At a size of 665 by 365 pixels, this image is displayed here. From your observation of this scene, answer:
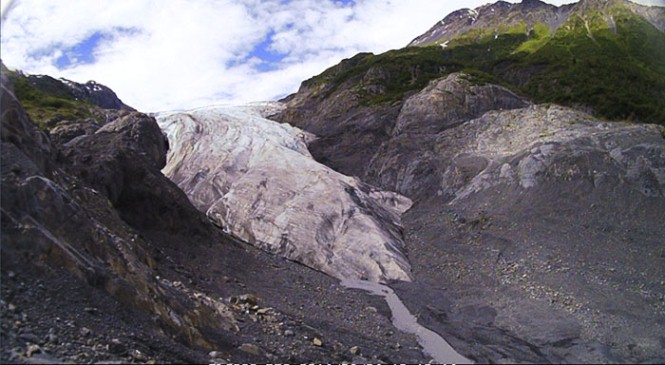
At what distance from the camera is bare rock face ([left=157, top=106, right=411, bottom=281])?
31000mm

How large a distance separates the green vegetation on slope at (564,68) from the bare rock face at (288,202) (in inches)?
846

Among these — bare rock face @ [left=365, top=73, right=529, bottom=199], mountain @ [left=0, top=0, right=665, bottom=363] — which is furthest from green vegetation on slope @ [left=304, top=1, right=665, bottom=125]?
bare rock face @ [left=365, top=73, right=529, bottom=199]

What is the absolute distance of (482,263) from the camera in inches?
1078

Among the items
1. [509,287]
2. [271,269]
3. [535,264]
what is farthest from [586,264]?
[271,269]

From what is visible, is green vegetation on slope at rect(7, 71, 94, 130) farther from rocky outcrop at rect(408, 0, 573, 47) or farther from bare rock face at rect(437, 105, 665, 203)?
rocky outcrop at rect(408, 0, 573, 47)

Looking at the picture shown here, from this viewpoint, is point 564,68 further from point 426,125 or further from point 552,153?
point 552,153

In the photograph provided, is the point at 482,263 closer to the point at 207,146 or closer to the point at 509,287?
the point at 509,287

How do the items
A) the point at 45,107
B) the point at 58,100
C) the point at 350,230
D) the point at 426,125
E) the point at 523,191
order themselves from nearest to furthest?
1. the point at 350,230
2. the point at 523,191
3. the point at 426,125
4. the point at 45,107
5. the point at 58,100

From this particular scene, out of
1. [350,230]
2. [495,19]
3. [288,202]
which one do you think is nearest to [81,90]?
[288,202]

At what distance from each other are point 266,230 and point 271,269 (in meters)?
6.43

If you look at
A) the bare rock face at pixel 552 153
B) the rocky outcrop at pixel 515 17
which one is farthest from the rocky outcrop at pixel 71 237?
the rocky outcrop at pixel 515 17

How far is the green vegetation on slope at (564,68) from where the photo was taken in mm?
52781

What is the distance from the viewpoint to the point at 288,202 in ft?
119

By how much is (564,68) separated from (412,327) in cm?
5330
